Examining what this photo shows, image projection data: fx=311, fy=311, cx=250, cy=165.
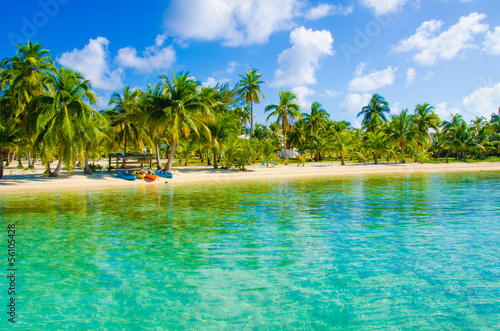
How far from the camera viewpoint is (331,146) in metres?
41.5

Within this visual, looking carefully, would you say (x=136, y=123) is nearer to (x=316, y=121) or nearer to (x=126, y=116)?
(x=126, y=116)

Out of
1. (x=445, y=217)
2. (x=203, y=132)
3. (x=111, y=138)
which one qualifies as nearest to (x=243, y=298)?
(x=445, y=217)

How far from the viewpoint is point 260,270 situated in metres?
5.93

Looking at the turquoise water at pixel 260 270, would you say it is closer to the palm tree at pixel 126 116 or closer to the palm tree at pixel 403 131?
the palm tree at pixel 126 116

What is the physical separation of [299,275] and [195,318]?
84.4 inches

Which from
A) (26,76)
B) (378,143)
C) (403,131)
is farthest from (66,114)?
(403,131)

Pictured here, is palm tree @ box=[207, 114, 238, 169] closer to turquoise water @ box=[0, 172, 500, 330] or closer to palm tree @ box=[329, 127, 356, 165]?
palm tree @ box=[329, 127, 356, 165]

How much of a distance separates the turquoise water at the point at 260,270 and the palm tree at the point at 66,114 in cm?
1128

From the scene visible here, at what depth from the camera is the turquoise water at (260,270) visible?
435cm

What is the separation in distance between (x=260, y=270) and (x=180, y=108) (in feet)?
74.2

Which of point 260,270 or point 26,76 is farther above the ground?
point 26,76

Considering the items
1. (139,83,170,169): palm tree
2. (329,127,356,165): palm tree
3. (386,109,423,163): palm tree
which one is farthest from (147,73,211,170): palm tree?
(386,109,423,163): palm tree

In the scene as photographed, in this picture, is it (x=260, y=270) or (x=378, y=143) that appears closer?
(x=260, y=270)

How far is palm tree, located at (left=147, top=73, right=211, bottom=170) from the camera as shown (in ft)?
87.1
